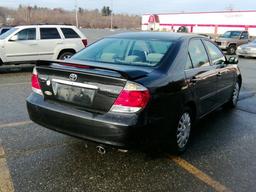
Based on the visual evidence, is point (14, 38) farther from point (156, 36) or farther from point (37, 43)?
point (156, 36)

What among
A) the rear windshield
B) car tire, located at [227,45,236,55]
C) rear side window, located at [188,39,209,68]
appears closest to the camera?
the rear windshield

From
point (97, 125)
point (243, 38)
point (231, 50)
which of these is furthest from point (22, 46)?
point (243, 38)

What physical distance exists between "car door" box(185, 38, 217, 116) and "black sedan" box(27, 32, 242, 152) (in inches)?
0.6

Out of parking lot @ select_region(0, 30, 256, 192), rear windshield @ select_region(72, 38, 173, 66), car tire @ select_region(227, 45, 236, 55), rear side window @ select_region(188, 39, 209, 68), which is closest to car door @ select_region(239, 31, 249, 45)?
car tire @ select_region(227, 45, 236, 55)

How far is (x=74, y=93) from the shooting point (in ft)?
12.1

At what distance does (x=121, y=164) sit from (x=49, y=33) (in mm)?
9451

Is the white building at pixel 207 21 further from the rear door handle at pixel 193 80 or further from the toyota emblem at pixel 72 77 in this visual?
the toyota emblem at pixel 72 77

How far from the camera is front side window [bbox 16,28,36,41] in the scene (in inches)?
465

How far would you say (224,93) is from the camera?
19.5ft

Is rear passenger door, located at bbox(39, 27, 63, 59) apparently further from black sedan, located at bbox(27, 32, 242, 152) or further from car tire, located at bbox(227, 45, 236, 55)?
car tire, located at bbox(227, 45, 236, 55)

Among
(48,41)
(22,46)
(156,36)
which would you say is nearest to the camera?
(156,36)

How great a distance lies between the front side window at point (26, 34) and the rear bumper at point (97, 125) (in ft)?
28.5

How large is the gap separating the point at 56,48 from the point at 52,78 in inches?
348

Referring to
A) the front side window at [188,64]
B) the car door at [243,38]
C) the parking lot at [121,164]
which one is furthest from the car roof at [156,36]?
the car door at [243,38]
